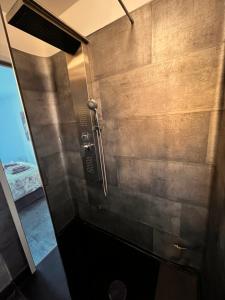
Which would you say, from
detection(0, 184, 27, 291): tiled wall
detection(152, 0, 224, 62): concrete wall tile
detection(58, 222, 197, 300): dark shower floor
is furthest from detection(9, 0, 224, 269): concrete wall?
detection(0, 184, 27, 291): tiled wall

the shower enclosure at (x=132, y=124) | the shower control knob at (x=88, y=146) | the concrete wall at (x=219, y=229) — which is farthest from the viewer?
the shower control knob at (x=88, y=146)

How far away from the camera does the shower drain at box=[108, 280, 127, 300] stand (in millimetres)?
1153

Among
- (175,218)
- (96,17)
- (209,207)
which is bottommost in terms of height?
(175,218)

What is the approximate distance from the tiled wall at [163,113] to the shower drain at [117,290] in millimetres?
406

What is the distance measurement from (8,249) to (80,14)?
7.11ft

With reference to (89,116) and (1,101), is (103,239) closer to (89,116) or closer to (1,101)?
(89,116)

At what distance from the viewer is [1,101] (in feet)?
4.15

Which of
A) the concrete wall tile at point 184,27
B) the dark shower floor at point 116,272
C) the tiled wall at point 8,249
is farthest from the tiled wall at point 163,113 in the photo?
the tiled wall at point 8,249

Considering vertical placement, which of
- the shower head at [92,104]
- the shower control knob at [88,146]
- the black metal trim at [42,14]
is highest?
the black metal trim at [42,14]

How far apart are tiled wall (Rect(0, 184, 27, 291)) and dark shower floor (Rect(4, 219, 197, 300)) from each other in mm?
183

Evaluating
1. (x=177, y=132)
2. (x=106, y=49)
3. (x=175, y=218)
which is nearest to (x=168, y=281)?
(x=175, y=218)

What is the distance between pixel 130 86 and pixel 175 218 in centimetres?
116

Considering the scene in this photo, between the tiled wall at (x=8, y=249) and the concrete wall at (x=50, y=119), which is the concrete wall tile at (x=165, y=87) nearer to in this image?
the concrete wall at (x=50, y=119)

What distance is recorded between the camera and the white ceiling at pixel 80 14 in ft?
3.51
